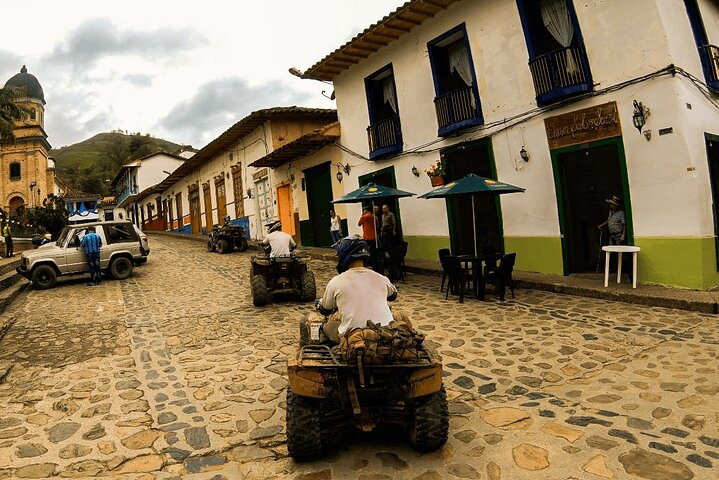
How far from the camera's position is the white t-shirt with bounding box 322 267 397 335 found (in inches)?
131

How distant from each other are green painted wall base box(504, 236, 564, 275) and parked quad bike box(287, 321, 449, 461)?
714cm

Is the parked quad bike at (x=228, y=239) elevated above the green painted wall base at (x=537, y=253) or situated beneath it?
elevated above

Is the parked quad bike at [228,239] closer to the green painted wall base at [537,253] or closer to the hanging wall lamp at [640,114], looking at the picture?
the green painted wall base at [537,253]

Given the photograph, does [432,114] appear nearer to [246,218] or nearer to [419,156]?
[419,156]

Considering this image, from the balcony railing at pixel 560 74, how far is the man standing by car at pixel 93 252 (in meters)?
11.3

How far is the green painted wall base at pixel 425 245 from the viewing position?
39.2ft

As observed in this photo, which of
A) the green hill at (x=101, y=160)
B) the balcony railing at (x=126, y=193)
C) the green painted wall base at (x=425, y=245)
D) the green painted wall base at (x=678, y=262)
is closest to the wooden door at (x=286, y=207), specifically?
the green painted wall base at (x=425, y=245)

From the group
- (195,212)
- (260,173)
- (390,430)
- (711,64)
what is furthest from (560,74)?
(195,212)

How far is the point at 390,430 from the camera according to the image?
3531 millimetres

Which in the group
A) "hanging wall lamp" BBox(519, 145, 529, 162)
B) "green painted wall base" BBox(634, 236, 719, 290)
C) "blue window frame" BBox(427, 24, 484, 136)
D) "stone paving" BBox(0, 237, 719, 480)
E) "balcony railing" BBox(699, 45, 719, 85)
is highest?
"blue window frame" BBox(427, 24, 484, 136)

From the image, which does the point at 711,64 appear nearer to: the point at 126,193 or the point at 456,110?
the point at 456,110

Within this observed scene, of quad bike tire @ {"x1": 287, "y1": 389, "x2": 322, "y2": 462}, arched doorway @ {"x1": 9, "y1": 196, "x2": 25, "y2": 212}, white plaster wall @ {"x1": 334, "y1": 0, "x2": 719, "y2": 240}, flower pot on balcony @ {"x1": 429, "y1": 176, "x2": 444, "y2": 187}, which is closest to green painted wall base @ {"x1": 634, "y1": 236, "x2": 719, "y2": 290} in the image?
white plaster wall @ {"x1": 334, "y1": 0, "x2": 719, "y2": 240}

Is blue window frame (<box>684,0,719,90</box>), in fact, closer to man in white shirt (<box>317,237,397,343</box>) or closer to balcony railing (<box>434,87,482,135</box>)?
balcony railing (<box>434,87,482,135</box>)

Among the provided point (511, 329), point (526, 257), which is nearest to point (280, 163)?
point (526, 257)
